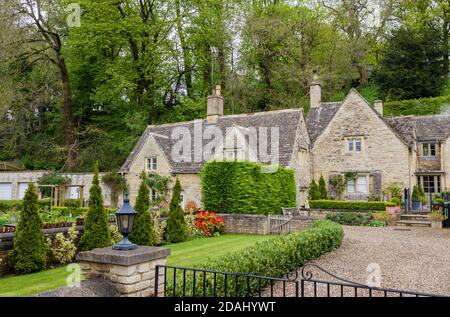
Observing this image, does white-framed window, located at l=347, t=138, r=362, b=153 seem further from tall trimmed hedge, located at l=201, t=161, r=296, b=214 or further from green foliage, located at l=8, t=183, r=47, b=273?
green foliage, located at l=8, t=183, r=47, b=273

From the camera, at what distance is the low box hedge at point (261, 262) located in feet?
24.9

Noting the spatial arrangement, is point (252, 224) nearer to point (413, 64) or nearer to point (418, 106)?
point (418, 106)

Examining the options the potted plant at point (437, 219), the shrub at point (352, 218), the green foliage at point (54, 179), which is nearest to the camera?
the potted plant at point (437, 219)

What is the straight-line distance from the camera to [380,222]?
74.4ft

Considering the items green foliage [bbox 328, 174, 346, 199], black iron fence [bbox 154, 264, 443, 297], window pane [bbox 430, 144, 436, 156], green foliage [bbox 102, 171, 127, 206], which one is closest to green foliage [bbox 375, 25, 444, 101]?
window pane [bbox 430, 144, 436, 156]

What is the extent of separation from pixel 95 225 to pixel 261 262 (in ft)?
21.6

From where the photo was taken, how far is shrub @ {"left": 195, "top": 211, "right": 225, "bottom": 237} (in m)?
19.1

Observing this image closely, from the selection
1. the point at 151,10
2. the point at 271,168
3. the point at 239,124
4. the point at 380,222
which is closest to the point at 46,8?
the point at 151,10

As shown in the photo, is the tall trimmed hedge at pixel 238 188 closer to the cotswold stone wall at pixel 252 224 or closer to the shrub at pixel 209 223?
the cotswold stone wall at pixel 252 224

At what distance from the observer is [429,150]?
99.7 feet

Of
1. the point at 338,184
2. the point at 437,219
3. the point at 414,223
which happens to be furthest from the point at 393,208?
the point at 338,184

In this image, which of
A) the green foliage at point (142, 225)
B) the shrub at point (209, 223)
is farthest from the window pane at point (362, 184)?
the green foliage at point (142, 225)

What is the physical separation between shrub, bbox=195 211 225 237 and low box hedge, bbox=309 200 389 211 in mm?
8985

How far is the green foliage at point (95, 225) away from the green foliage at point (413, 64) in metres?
37.0
